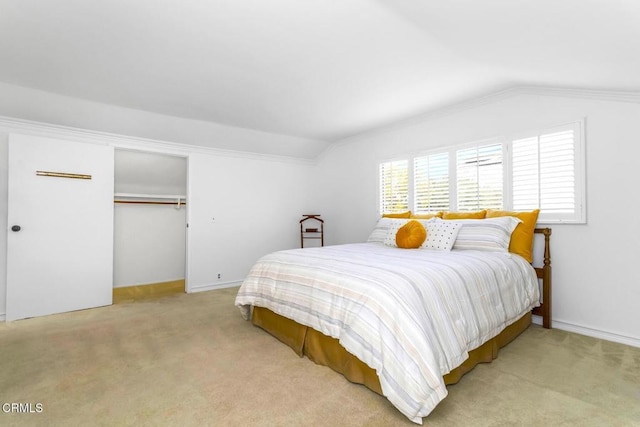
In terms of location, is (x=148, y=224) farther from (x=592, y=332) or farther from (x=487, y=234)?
(x=592, y=332)

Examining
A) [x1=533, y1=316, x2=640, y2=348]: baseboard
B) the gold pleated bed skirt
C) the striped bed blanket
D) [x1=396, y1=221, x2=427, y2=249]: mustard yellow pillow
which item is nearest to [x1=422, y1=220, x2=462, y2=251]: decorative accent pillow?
[x1=396, y1=221, x2=427, y2=249]: mustard yellow pillow

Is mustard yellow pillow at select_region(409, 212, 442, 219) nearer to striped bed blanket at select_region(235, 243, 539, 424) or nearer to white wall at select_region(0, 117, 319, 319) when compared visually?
striped bed blanket at select_region(235, 243, 539, 424)

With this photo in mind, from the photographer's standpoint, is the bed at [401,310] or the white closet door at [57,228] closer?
the bed at [401,310]

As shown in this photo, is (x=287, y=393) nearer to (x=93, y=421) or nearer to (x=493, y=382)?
(x=93, y=421)

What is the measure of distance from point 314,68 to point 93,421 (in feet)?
9.32

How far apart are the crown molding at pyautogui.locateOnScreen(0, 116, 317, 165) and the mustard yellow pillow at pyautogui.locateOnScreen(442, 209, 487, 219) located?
314 cm

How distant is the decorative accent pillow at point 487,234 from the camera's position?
2.89 m

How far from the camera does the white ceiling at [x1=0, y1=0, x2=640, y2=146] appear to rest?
185 centimetres

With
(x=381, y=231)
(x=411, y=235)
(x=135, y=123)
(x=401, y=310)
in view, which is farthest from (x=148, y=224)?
(x=401, y=310)

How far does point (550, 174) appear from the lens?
3043 mm

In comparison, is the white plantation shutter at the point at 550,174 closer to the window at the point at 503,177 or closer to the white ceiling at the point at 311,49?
the window at the point at 503,177

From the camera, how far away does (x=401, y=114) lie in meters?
4.05

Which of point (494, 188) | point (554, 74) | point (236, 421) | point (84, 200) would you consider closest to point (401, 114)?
point (494, 188)

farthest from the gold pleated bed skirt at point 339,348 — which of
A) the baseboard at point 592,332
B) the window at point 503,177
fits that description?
the window at point 503,177
